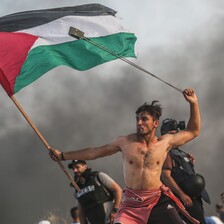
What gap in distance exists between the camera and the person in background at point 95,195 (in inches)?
406

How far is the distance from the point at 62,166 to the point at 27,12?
331 centimetres

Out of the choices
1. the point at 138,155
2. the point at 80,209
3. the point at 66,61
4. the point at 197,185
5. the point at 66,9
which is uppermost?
the point at 66,9

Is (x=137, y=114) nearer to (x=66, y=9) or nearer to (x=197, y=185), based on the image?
(x=197, y=185)

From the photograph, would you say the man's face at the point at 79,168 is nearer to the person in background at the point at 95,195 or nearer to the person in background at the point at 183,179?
the person in background at the point at 95,195

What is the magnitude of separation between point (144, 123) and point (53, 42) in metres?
3.16

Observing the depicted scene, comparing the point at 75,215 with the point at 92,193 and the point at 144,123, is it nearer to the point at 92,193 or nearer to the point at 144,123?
the point at 92,193

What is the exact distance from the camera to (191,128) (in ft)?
26.9

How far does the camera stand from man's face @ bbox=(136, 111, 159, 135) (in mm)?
7996

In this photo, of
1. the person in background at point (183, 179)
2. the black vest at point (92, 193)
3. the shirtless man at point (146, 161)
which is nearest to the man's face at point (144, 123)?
the shirtless man at point (146, 161)

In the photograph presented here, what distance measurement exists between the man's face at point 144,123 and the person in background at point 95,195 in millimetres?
2428

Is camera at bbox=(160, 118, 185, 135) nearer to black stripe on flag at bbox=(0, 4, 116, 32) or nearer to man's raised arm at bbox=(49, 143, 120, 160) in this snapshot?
man's raised arm at bbox=(49, 143, 120, 160)

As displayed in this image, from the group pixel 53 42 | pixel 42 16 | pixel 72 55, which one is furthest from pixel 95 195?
pixel 42 16

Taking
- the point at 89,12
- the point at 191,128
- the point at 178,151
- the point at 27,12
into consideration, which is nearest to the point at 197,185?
the point at 178,151

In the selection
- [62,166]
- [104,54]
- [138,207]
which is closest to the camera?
[138,207]
